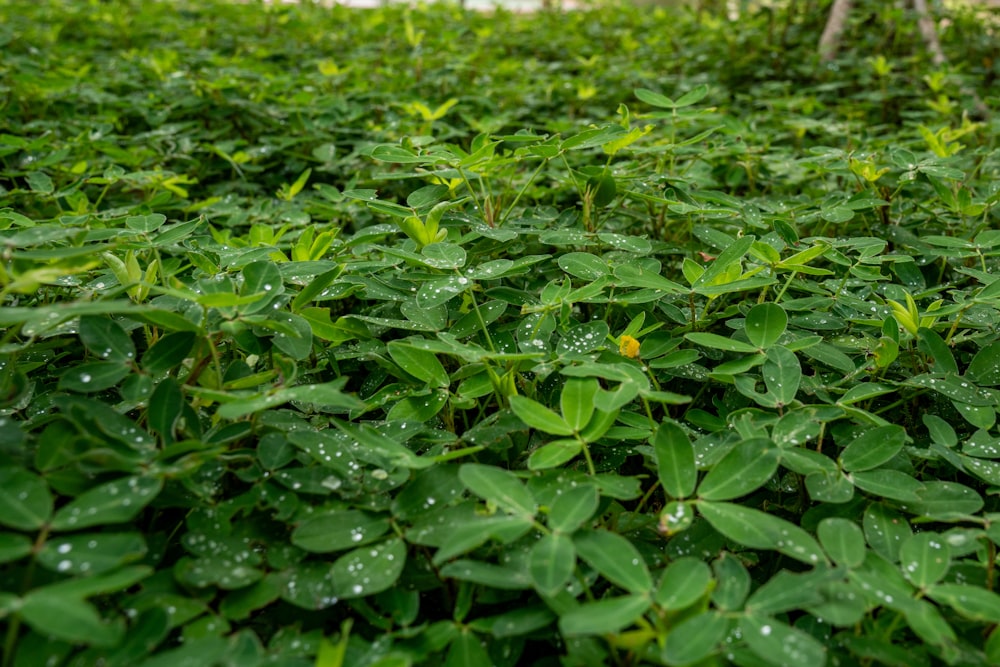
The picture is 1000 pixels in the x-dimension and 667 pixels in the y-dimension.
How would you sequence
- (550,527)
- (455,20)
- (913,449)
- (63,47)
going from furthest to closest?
(455,20)
(63,47)
(913,449)
(550,527)

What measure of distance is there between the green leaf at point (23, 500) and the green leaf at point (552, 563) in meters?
0.57

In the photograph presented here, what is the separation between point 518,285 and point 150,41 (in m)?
4.02

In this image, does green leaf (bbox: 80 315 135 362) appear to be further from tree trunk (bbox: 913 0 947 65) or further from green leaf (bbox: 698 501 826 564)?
tree trunk (bbox: 913 0 947 65)

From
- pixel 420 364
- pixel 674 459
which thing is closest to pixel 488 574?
Result: pixel 674 459

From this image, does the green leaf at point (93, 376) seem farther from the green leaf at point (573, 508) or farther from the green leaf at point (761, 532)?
the green leaf at point (761, 532)

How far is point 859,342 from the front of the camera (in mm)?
1396

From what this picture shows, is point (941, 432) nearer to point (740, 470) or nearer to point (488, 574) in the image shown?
point (740, 470)

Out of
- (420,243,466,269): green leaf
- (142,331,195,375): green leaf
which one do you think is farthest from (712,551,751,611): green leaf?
(142,331,195,375): green leaf

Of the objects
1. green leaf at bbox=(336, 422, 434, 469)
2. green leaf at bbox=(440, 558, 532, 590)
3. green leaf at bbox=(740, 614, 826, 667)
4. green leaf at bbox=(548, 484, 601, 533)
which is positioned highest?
green leaf at bbox=(336, 422, 434, 469)

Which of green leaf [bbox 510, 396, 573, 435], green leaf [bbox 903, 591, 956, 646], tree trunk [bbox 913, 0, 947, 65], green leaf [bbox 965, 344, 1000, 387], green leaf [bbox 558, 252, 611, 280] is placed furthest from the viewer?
tree trunk [bbox 913, 0, 947, 65]

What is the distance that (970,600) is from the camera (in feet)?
2.98

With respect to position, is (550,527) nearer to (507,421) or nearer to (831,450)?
(507,421)

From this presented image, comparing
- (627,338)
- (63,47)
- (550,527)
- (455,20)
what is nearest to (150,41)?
(63,47)

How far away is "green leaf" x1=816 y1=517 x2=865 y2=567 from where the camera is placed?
37.4 inches
